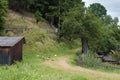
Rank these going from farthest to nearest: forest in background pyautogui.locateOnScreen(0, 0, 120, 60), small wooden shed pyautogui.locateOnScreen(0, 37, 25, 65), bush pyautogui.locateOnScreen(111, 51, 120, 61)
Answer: bush pyautogui.locateOnScreen(111, 51, 120, 61) < forest in background pyautogui.locateOnScreen(0, 0, 120, 60) < small wooden shed pyautogui.locateOnScreen(0, 37, 25, 65)

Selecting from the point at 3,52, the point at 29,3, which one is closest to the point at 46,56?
the point at 3,52

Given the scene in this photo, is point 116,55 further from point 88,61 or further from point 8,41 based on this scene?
point 8,41

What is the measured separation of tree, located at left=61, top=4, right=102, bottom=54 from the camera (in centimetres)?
4919

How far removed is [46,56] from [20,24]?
42.1ft

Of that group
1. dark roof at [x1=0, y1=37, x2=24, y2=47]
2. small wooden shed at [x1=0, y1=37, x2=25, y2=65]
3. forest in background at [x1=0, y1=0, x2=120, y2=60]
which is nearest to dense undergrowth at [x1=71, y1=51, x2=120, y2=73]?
forest in background at [x1=0, y1=0, x2=120, y2=60]

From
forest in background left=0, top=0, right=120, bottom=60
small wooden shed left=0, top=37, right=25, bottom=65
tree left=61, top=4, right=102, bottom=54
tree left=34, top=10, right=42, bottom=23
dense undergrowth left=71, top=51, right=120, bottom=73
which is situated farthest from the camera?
tree left=34, top=10, right=42, bottom=23

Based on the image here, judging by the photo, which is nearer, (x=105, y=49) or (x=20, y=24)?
(x=20, y=24)

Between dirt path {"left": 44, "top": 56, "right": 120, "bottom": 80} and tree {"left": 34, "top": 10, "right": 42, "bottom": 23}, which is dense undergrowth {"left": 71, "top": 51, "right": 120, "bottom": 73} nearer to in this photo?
dirt path {"left": 44, "top": 56, "right": 120, "bottom": 80}

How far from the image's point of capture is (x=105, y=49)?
60.0 meters

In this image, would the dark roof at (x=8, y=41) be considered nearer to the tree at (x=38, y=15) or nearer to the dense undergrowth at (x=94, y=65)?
the dense undergrowth at (x=94, y=65)

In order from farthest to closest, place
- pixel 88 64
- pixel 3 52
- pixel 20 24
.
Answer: pixel 20 24 → pixel 88 64 → pixel 3 52

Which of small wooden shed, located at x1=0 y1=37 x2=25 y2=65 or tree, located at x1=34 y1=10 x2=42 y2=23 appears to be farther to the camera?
tree, located at x1=34 y1=10 x2=42 y2=23

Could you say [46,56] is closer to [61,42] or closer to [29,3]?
[61,42]

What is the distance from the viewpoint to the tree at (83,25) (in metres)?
49.2
